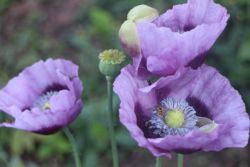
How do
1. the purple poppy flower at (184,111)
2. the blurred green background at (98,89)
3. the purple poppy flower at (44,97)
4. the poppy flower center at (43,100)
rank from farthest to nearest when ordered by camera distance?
the blurred green background at (98,89) → the poppy flower center at (43,100) → the purple poppy flower at (44,97) → the purple poppy flower at (184,111)

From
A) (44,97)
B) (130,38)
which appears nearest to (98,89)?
(44,97)

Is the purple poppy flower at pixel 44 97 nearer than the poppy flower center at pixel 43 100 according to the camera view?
Yes

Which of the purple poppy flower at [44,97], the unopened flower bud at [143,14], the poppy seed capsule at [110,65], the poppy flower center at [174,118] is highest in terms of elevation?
the unopened flower bud at [143,14]

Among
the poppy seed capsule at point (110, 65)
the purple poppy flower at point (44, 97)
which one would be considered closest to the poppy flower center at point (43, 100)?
the purple poppy flower at point (44, 97)

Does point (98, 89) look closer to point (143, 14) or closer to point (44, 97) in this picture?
point (44, 97)

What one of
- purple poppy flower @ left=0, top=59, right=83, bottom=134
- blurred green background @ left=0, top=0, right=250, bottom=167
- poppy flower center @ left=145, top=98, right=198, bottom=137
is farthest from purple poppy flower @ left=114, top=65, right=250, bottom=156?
blurred green background @ left=0, top=0, right=250, bottom=167

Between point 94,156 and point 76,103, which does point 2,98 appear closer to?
point 76,103

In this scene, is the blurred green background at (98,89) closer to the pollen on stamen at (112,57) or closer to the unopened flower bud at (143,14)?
the pollen on stamen at (112,57)
